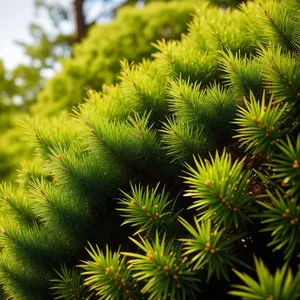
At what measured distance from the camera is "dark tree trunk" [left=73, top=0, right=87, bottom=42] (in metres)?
6.35

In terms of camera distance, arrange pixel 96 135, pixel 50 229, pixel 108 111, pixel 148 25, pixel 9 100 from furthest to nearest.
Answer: pixel 9 100, pixel 148 25, pixel 108 111, pixel 50 229, pixel 96 135

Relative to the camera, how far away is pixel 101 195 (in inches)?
61.1

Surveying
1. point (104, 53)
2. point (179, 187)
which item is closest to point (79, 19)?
point (104, 53)

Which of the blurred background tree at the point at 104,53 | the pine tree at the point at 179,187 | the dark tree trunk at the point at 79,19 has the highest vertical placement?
the dark tree trunk at the point at 79,19

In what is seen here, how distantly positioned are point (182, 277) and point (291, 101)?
73cm

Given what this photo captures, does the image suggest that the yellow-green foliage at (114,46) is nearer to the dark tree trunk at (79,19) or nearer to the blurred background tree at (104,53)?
the blurred background tree at (104,53)

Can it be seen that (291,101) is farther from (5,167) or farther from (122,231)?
(5,167)

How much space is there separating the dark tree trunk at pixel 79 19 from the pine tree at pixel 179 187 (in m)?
5.07

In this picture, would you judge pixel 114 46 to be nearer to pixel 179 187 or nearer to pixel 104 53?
pixel 104 53

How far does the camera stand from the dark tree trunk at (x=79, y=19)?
20.8 feet

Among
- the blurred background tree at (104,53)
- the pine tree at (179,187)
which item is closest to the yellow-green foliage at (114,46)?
the blurred background tree at (104,53)

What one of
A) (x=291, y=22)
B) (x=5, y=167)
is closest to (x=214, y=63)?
(x=291, y=22)

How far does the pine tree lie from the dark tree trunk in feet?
16.6

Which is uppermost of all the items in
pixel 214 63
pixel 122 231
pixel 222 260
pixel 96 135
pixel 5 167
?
pixel 5 167
